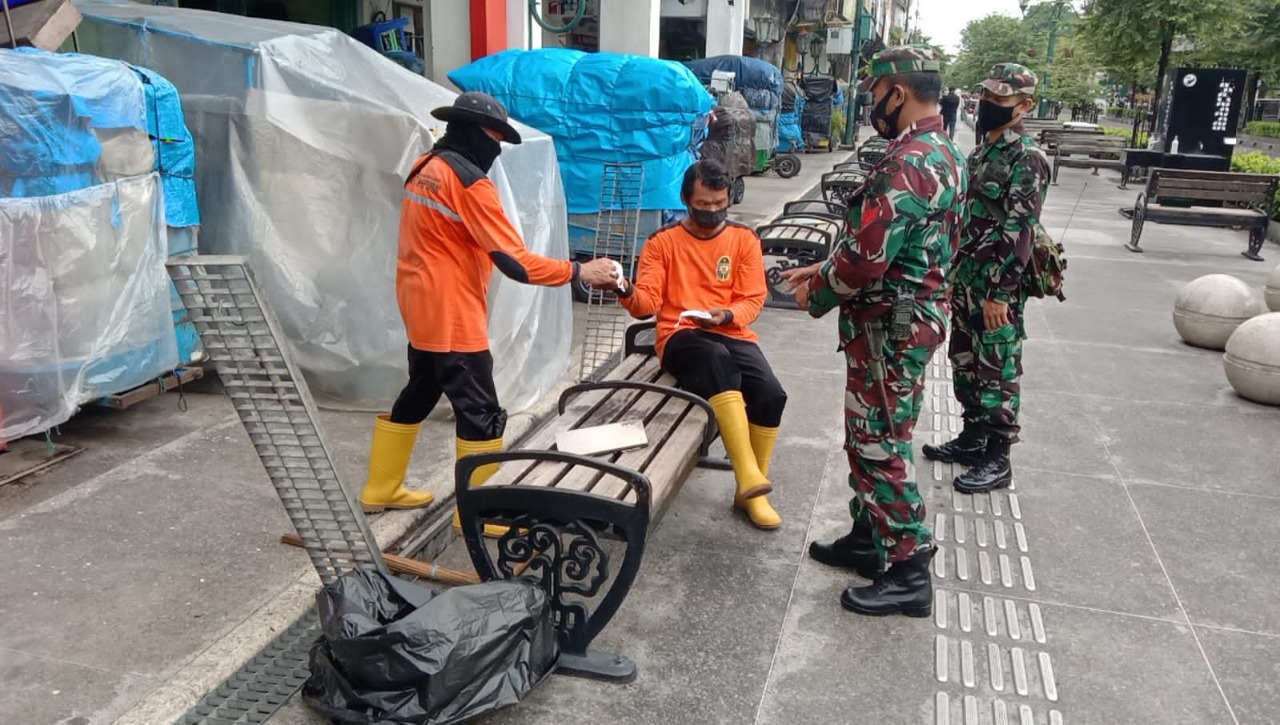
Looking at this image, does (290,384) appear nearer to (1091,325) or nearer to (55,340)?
(55,340)

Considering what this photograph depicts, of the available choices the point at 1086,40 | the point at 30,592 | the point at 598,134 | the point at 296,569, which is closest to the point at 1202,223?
Answer: the point at 598,134

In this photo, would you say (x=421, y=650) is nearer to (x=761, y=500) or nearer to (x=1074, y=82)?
(x=761, y=500)

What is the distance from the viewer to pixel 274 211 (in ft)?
17.8

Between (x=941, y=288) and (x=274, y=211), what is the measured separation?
3.82 m

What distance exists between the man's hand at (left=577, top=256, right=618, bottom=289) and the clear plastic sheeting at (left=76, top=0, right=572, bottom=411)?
1.60 meters

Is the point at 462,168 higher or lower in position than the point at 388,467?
higher

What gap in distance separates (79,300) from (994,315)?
4.38 metres

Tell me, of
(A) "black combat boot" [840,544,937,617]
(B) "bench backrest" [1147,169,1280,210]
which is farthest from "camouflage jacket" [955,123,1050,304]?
(B) "bench backrest" [1147,169,1280,210]

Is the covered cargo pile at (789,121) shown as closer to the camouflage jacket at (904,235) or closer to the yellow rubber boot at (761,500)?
the yellow rubber boot at (761,500)

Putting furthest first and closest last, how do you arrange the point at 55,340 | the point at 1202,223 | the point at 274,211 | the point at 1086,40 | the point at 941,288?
the point at 1086,40
the point at 1202,223
the point at 274,211
the point at 55,340
the point at 941,288

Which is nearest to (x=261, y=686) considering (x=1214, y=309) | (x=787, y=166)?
(x=1214, y=309)

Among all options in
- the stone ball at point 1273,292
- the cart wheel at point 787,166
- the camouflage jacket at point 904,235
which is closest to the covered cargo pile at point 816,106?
the cart wheel at point 787,166

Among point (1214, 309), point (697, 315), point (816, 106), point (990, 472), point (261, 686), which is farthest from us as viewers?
point (816, 106)

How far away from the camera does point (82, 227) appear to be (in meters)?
4.46
